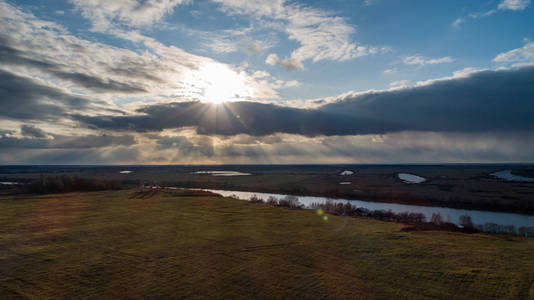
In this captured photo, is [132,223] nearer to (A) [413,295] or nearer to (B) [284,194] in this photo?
(A) [413,295]

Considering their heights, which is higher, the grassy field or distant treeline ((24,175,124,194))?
Answer: distant treeline ((24,175,124,194))

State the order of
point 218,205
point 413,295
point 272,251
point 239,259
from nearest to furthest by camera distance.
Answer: point 413,295, point 239,259, point 272,251, point 218,205

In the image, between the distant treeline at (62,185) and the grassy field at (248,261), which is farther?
the distant treeline at (62,185)

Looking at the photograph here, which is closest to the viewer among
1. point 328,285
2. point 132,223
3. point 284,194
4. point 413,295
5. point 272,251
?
point 413,295

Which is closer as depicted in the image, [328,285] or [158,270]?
[328,285]

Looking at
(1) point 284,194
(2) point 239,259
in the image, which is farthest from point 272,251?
(1) point 284,194

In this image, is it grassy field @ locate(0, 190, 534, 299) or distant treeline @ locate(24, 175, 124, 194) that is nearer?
grassy field @ locate(0, 190, 534, 299)
